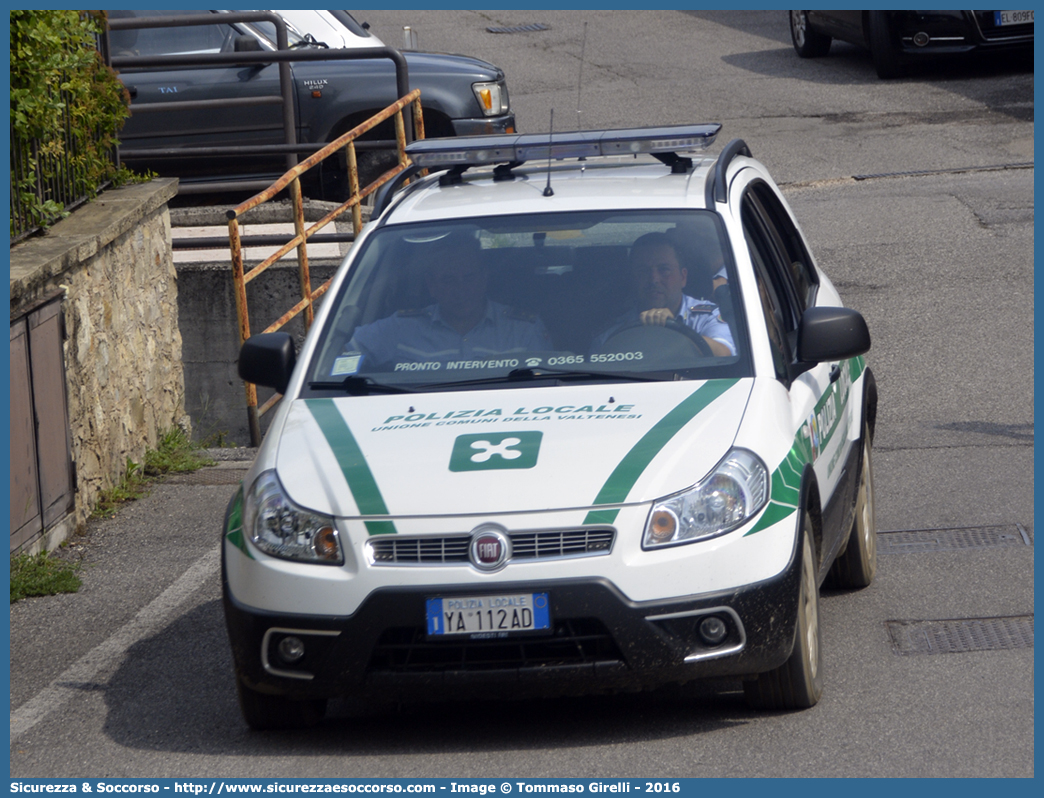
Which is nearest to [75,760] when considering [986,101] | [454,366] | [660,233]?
[454,366]

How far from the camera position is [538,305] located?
5.46 meters

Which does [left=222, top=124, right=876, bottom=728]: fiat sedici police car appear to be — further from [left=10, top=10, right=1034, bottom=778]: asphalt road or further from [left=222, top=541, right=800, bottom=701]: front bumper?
→ [left=10, top=10, right=1034, bottom=778]: asphalt road

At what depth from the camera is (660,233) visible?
558cm

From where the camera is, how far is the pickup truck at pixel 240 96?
12.9 meters

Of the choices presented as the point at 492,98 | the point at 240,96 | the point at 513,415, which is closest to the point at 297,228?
the point at 240,96

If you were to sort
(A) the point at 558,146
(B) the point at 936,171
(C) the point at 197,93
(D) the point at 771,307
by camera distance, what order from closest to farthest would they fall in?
(D) the point at 771,307, (A) the point at 558,146, (C) the point at 197,93, (B) the point at 936,171

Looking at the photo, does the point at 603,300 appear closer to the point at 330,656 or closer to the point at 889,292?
the point at 330,656

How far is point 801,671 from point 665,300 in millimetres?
1421

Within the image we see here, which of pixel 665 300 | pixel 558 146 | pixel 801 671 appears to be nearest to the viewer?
pixel 801 671

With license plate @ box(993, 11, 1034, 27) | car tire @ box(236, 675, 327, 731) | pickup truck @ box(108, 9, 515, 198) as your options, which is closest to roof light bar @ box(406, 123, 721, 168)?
car tire @ box(236, 675, 327, 731)

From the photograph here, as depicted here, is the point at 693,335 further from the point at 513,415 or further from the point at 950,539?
the point at 950,539

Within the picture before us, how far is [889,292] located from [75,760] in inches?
338

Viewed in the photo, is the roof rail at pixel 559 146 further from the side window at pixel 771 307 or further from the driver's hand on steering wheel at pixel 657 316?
the driver's hand on steering wheel at pixel 657 316

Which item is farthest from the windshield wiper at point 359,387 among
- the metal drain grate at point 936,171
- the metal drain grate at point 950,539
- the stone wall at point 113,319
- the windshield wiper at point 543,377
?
the metal drain grate at point 936,171
